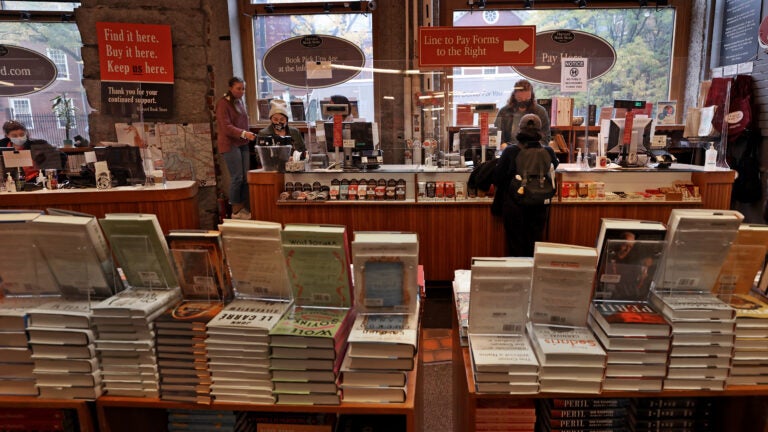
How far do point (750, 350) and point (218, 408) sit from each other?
5.87 ft

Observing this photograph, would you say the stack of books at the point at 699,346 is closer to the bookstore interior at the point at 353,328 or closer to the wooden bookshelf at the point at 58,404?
the bookstore interior at the point at 353,328

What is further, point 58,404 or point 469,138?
point 469,138

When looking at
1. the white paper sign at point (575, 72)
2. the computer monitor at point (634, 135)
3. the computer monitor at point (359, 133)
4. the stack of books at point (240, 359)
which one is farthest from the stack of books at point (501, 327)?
the white paper sign at point (575, 72)

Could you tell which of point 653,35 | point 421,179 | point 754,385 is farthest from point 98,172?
point 653,35

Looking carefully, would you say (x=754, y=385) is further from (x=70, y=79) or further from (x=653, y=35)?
(x=70, y=79)

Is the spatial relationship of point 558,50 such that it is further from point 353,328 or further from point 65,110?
point 65,110

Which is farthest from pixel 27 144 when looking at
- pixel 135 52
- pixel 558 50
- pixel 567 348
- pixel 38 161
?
pixel 558 50

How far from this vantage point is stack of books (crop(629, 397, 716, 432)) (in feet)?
5.61

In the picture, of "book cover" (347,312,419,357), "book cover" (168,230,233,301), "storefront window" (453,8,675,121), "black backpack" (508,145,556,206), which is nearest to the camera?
"book cover" (347,312,419,357)

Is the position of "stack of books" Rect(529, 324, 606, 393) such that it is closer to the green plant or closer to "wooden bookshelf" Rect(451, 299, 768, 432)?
"wooden bookshelf" Rect(451, 299, 768, 432)

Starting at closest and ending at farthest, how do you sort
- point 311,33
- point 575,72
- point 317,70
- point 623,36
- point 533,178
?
1. point 533,178
2. point 575,72
3. point 317,70
4. point 623,36
5. point 311,33

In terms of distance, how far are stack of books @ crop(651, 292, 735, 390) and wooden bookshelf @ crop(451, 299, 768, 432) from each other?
0.04 meters

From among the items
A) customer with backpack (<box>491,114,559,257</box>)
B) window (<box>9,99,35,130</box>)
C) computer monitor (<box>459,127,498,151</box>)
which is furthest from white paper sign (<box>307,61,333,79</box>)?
window (<box>9,99,35,130</box>)

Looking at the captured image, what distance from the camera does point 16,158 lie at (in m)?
4.77
